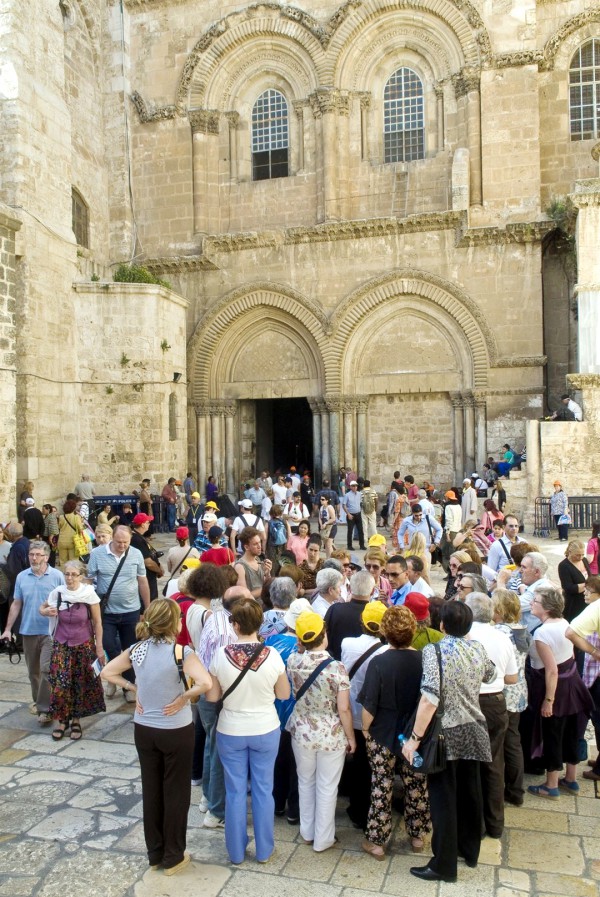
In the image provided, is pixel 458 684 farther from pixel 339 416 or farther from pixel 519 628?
pixel 339 416

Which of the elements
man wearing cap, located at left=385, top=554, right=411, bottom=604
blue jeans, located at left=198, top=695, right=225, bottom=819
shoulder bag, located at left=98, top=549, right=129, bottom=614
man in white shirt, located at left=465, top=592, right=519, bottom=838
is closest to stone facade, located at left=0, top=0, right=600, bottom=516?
shoulder bag, located at left=98, top=549, right=129, bottom=614

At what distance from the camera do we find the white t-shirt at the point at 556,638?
17.1 ft

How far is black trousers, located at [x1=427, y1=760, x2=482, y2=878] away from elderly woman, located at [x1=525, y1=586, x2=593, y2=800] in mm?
973

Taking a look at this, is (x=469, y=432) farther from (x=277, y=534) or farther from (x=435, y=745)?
(x=435, y=745)

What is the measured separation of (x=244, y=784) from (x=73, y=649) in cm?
248

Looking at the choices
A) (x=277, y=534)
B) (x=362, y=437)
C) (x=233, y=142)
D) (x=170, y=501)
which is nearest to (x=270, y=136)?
(x=233, y=142)

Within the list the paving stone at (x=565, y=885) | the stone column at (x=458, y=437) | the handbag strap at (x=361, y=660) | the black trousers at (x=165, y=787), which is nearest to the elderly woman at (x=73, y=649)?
the black trousers at (x=165, y=787)

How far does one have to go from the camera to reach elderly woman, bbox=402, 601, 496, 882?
4281 millimetres

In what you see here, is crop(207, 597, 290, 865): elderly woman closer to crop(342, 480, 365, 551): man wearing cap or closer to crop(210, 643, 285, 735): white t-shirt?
crop(210, 643, 285, 735): white t-shirt

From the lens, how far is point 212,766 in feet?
16.6

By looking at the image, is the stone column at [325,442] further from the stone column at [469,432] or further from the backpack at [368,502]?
the backpack at [368,502]

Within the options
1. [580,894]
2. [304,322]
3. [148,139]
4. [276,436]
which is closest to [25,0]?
[148,139]

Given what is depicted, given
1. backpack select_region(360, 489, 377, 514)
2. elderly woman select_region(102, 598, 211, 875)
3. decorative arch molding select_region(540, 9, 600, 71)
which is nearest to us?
elderly woman select_region(102, 598, 211, 875)

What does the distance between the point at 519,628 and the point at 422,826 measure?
1.34 metres
